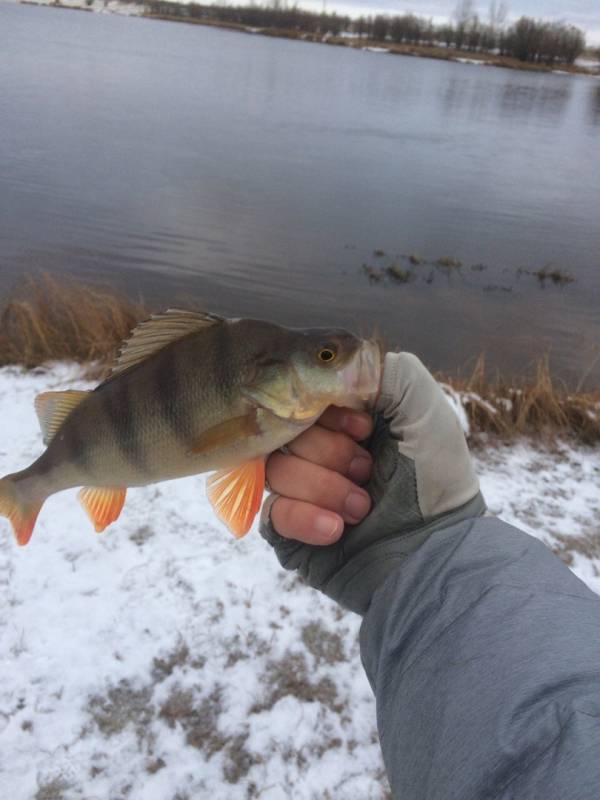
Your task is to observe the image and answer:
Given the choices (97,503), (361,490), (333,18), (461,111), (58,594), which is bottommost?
(58,594)

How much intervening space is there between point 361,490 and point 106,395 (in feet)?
3.23

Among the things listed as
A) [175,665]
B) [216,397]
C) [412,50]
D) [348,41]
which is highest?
[348,41]

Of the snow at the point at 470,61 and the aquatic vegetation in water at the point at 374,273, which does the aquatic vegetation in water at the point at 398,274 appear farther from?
the snow at the point at 470,61

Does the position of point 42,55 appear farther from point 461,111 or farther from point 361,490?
point 361,490

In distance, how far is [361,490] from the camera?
2.09m

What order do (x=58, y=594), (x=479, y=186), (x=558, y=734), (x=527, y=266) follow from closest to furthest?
(x=558, y=734) < (x=58, y=594) < (x=527, y=266) < (x=479, y=186)

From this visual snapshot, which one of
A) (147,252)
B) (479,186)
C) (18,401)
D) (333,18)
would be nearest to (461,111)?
(479,186)

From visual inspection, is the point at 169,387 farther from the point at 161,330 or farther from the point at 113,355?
the point at 113,355

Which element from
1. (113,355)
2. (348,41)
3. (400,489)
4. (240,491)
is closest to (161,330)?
(240,491)

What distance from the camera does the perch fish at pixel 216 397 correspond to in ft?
5.97

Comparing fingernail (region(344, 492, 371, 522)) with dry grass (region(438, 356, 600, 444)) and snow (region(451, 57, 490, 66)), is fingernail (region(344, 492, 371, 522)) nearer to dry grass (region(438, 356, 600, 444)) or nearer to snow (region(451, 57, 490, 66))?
dry grass (region(438, 356, 600, 444))

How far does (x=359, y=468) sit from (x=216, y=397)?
646mm

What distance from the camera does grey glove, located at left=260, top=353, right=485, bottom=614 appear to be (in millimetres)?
2105

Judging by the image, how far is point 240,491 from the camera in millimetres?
1993
